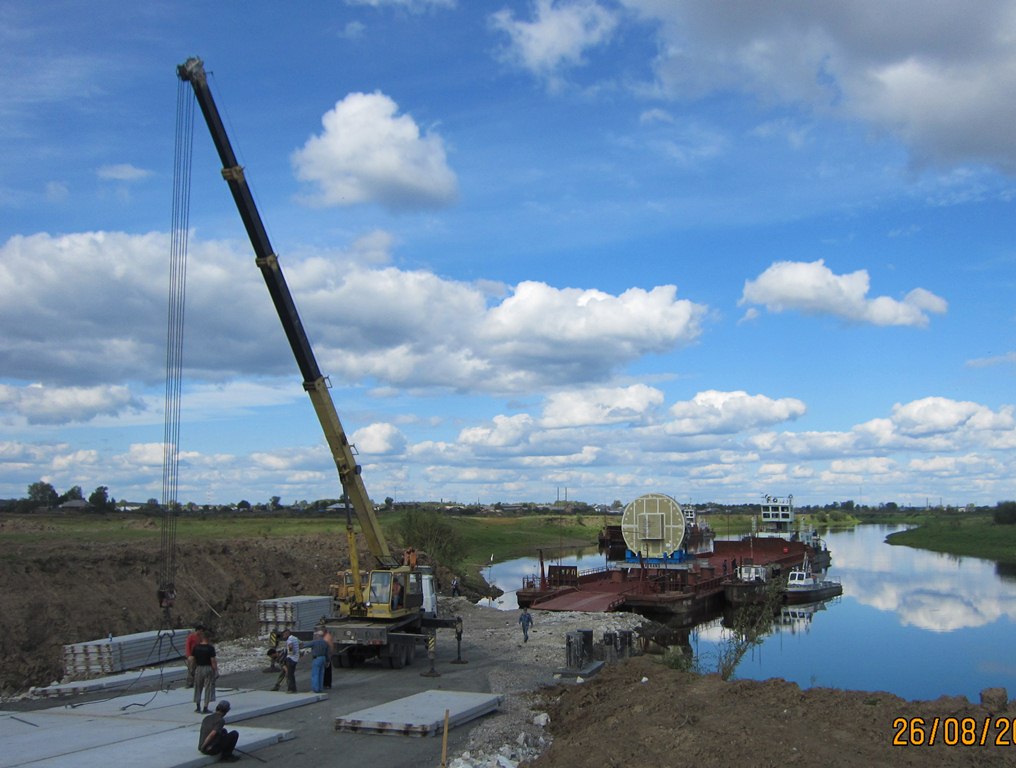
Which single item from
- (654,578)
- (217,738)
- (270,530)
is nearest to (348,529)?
(217,738)

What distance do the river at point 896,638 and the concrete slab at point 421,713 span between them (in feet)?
31.0

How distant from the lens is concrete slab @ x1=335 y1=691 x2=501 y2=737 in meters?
17.2

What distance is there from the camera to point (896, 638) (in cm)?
4378

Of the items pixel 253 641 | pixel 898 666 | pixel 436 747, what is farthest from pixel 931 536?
pixel 436 747

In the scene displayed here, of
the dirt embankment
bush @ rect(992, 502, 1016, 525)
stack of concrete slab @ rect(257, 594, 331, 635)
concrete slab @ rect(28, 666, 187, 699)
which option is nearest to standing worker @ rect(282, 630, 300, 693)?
concrete slab @ rect(28, 666, 187, 699)

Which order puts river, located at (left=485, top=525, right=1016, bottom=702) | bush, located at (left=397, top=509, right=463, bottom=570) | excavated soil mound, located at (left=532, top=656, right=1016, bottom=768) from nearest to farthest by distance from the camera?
excavated soil mound, located at (left=532, top=656, right=1016, bottom=768) < river, located at (left=485, top=525, right=1016, bottom=702) < bush, located at (left=397, top=509, right=463, bottom=570)

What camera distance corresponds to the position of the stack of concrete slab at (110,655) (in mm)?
24953

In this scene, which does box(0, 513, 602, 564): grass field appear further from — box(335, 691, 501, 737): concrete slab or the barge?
box(335, 691, 501, 737): concrete slab

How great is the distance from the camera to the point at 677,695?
18.0 meters

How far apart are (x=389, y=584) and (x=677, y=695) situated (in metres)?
11.2

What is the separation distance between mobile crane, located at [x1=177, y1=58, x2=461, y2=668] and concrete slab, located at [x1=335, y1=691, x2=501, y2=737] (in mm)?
5773

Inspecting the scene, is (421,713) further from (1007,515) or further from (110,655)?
(1007,515)

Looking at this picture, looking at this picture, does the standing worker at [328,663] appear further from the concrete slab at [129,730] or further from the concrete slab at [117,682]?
the concrete slab at [117,682]

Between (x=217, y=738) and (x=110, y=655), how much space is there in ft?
39.8
